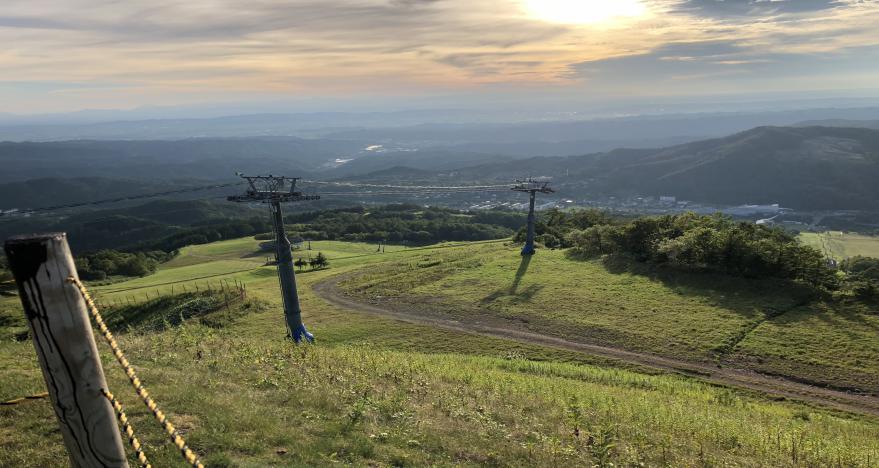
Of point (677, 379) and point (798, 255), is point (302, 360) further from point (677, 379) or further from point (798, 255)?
point (798, 255)

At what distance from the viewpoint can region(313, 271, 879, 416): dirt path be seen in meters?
23.2

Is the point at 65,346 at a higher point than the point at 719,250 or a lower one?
higher

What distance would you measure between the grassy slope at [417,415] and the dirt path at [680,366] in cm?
170

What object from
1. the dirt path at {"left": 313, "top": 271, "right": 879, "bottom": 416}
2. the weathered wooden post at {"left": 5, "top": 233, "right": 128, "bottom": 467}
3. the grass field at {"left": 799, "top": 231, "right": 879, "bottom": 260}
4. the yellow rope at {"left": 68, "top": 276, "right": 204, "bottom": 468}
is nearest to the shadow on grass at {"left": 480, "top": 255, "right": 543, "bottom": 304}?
the dirt path at {"left": 313, "top": 271, "right": 879, "bottom": 416}

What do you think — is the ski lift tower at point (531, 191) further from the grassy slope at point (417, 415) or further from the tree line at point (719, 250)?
the grassy slope at point (417, 415)

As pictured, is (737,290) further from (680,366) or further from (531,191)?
(531,191)

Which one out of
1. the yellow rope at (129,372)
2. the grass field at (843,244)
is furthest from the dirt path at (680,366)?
the grass field at (843,244)

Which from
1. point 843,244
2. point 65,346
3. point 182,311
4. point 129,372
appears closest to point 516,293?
point 182,311

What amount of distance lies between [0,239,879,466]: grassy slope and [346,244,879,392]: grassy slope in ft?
17.3

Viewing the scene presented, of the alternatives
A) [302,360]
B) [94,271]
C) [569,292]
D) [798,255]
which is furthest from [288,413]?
[94,271]

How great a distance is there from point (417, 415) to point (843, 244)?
18442cm

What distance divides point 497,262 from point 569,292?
1380 cm

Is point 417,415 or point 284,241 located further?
point 284,241

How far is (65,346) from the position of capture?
457cm
